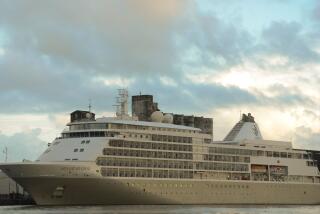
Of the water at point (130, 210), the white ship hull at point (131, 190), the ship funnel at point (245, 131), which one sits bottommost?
the water at point (130, 210)

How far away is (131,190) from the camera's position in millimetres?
→ 92500

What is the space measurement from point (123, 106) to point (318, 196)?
141ft

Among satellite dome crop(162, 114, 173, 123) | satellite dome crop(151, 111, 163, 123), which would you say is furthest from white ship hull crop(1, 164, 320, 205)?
satellite dome crop(162, 114, 173, 123)

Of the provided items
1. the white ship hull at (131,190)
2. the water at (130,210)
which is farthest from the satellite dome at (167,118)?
the water at (130,210)

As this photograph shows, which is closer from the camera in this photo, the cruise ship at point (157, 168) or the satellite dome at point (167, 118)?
the cruise ship at point (157, 168)

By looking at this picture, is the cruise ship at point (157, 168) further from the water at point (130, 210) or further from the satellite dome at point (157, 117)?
the water at point (130, 210)

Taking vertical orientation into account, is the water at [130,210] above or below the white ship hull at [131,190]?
below

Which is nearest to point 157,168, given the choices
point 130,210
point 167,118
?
point 167,118

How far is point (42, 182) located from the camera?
88250 mm

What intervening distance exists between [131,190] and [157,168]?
23.7 feet

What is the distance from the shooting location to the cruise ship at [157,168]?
3514 inches

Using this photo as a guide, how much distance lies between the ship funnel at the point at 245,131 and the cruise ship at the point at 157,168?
0.59 meters

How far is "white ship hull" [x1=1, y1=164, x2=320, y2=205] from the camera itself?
3479 inches

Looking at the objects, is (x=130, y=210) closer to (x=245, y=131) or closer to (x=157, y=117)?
(x=157, y=117)
